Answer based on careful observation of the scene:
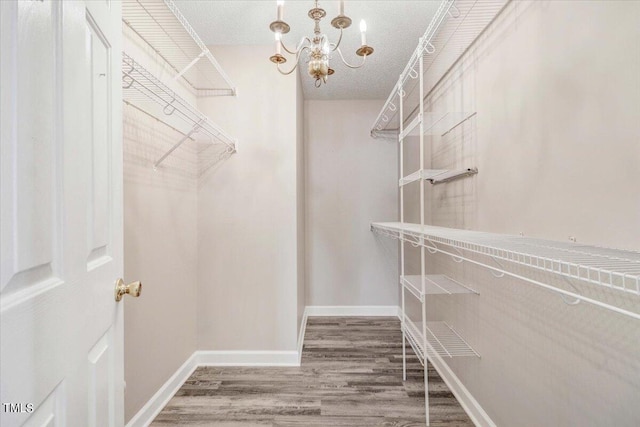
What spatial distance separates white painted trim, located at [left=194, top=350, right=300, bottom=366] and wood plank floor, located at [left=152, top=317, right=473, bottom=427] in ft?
0.17

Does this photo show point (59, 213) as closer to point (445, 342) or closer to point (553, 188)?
point (553, 188)

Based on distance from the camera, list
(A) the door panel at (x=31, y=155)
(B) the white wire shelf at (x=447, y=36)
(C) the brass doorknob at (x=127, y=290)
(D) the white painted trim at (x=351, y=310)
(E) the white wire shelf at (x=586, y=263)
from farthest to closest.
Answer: (D) the white painted trim at (x=351, y=310) → (B) the white wire shelf at (x=447, y=36) → (C) the brass doorknob at (x=127, y=290) → (E) the white wire shelf at (x=586, y=263) → (A) the door panel at (x=31, y=155)

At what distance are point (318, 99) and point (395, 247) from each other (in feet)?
6.13

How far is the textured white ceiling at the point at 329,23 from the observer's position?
180cm

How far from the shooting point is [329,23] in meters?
1.97

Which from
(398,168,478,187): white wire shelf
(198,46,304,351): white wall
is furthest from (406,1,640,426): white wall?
(198,46,304,351): white wall

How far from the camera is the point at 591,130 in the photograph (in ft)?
3.01

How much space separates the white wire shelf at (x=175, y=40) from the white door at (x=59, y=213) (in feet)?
3.00

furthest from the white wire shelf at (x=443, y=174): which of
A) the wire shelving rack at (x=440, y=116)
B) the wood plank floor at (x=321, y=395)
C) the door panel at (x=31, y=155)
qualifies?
the door panel at (x=31, y=155)

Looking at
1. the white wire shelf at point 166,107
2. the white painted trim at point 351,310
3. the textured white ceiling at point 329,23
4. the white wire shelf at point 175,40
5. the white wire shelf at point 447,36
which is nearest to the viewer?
the white wire shelf at point 166,107

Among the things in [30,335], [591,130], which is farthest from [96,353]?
[591,130]

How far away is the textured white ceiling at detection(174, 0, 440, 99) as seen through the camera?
5.92 feet

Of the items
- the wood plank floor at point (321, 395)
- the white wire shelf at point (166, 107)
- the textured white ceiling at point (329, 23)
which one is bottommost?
the wood plank floor at point (321, 395)

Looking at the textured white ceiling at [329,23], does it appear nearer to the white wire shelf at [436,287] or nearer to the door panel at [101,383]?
the white wire shelf at [436,287]
